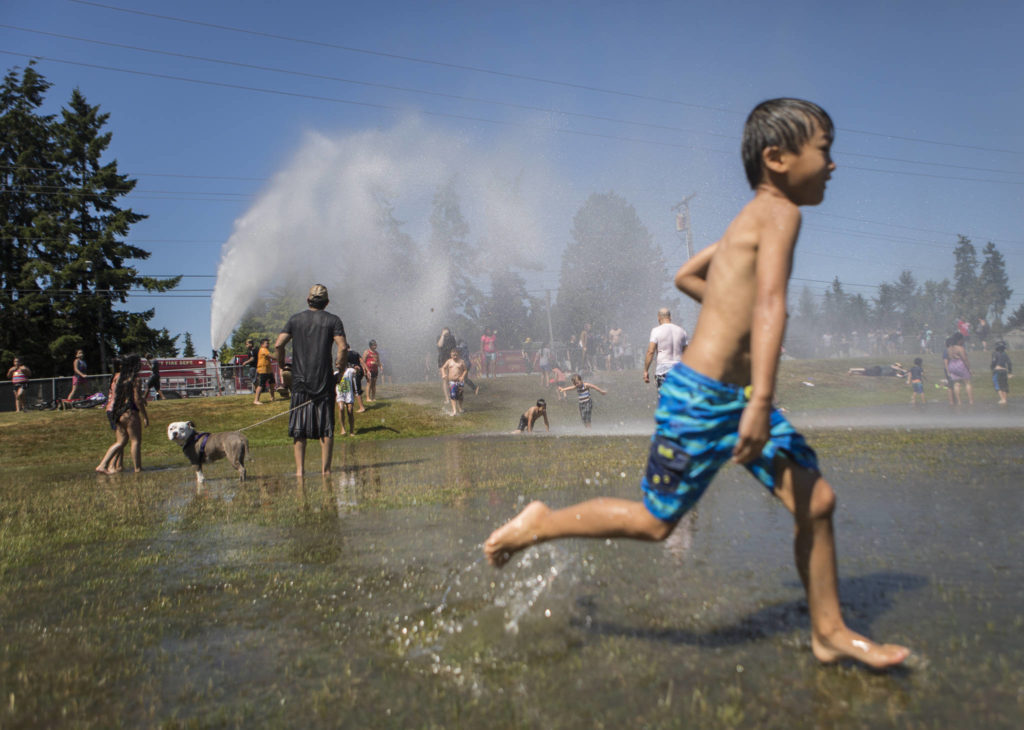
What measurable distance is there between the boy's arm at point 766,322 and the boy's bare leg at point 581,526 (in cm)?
42

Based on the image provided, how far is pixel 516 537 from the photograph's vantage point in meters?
2.82

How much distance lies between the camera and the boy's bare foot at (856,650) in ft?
7.27

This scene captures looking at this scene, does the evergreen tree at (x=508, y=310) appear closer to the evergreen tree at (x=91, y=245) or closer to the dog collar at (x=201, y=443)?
the evergreen tree at (x=91, y=245)

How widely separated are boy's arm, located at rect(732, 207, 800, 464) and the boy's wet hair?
0.25 m

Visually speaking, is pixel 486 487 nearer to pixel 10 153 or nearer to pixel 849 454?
pixel 849 454

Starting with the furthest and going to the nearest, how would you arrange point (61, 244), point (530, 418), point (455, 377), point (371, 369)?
point (61, 244), point (371, 369), point (455, 377), point (530, 418)

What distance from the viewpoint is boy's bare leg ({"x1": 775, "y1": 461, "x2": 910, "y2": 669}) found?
2.32 meters

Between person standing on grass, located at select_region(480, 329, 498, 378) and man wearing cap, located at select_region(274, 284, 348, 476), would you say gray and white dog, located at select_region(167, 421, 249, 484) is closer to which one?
man wearing cap, located at select_region(274, 284, 348, 476)

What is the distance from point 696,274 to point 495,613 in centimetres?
162

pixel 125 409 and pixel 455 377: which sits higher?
pixel 455 377

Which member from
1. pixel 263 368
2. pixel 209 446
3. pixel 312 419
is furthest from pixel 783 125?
pixel 263 368

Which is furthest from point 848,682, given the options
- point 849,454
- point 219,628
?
point 849,454

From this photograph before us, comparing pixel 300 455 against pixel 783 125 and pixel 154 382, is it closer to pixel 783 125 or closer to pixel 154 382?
pixel 783 125

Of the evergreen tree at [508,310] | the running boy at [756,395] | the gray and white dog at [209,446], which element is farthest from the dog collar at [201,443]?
the evergreen tree at [508,310]
